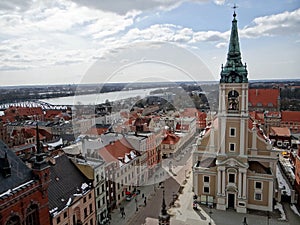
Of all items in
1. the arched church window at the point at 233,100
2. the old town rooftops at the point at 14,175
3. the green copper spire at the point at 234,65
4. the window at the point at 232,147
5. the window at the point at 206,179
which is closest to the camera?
the old town rooftops at the point at 14,175

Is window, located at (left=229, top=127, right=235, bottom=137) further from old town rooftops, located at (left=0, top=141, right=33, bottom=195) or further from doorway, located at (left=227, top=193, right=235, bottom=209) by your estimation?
old town rooftops, located at (left=0, top=141, right=33, bottom=195)

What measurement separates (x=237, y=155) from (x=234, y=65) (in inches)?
399

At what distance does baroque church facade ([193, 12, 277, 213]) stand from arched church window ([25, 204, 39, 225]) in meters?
20.3

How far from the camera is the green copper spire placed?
2884cm

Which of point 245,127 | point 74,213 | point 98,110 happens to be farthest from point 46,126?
point 245,127

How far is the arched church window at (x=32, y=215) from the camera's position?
16047 mm

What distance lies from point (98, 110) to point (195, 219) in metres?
62.9

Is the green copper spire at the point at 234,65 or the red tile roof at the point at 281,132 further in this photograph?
the red tile roof at the point at 281,132

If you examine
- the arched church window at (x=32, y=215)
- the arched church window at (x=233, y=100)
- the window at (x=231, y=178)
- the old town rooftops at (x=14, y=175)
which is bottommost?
the window at (x=231, y=178)

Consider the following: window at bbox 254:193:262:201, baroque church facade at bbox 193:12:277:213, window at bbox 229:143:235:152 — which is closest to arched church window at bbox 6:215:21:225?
baroque church facade at bbox 193:12:277:213

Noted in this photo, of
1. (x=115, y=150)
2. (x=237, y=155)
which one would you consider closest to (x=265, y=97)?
(x=237, y=155)

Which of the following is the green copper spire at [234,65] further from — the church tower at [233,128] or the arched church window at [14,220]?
the arched church window at [14,220]

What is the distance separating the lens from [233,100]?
29438mm

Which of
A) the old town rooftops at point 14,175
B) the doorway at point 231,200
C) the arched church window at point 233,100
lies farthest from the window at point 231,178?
the old town rooftops at point 14,175
